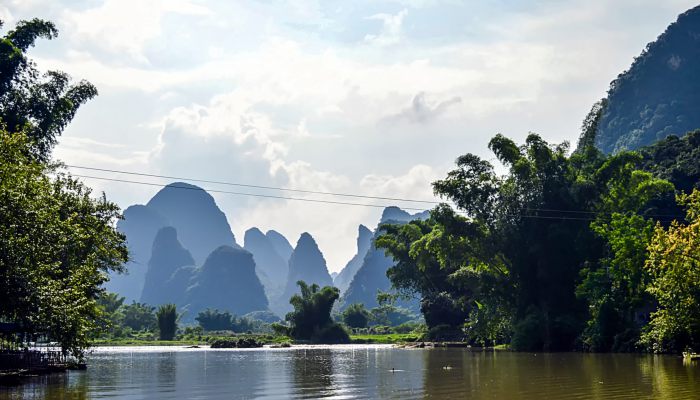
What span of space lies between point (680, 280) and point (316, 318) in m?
67.2

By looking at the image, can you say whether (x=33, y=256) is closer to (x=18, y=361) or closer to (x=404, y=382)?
A: (x=18, y=361)

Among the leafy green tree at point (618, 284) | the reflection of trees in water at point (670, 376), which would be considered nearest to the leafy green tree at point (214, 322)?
the leafy green tree at point (618, 284)

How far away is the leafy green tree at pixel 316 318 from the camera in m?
100

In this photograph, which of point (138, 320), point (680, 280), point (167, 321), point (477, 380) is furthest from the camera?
point (138, 320)

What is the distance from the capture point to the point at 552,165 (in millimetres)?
58281

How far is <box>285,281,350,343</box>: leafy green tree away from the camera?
329 feet

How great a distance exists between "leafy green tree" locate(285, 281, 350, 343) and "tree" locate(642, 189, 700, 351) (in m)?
62.1

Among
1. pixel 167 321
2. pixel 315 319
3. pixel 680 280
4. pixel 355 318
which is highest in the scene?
pixel 680 280

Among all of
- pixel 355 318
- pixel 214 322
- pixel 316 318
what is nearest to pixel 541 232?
pixel 316 318

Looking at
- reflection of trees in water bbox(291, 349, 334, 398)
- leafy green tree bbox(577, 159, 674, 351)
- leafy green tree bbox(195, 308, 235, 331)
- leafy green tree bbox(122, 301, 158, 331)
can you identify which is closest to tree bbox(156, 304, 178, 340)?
leafy green tree bbox(122, 301, 158, 331)

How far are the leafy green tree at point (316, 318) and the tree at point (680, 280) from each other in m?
62.1

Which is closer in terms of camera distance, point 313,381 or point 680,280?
point 313,381

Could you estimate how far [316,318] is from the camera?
10175 centimetres

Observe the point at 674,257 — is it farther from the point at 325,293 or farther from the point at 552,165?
the point at 325,293
